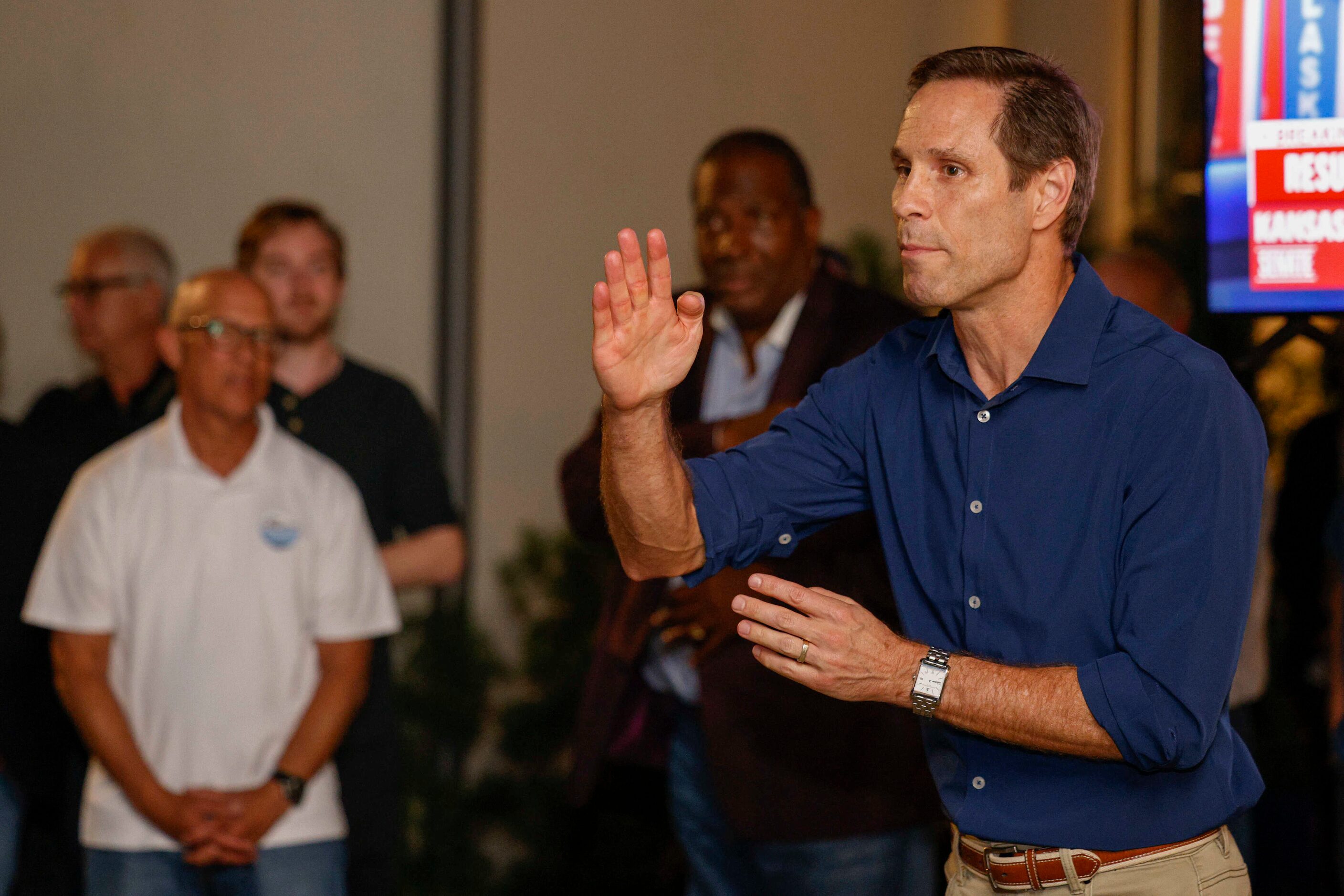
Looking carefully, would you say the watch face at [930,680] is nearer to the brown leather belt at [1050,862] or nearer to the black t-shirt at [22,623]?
the brown leather belt at [1050,862]

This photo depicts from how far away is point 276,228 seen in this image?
3.33 m

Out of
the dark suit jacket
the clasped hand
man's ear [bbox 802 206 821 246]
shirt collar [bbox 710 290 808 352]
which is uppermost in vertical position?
man's ear [bbox 802 206 821 246]

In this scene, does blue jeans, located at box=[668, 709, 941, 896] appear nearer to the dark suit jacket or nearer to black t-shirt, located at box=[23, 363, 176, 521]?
the dark suit jacket

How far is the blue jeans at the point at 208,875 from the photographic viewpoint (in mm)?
2574

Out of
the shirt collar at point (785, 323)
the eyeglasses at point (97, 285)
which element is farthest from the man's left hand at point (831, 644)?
the eyeglasses at point (97, 285)

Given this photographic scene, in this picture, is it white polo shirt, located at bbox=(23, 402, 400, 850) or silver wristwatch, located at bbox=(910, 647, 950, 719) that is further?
white polo shirt, located at bbox=(23, 402, 400, 850)

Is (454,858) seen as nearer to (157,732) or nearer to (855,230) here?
(157,732)

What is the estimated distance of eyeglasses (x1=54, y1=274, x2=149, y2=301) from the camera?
11.3ft

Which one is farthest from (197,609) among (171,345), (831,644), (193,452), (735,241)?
(831,644)

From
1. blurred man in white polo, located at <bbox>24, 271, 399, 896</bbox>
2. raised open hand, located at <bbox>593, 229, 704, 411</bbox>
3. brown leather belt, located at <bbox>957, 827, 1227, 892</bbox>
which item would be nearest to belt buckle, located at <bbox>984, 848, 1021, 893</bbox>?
brown leather belt, located at <bbox>957, 827, 1227, 892</bbox>

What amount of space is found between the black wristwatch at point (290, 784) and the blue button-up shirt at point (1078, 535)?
1.15 meters

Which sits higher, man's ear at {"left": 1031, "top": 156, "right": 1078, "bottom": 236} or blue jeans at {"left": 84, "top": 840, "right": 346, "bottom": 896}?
man's ear at {"left": 1031, "top": 156, "right": 1078, "bottom": 236}

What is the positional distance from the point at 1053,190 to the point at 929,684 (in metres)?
0.66

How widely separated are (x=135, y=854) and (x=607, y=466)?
141 centimetres
